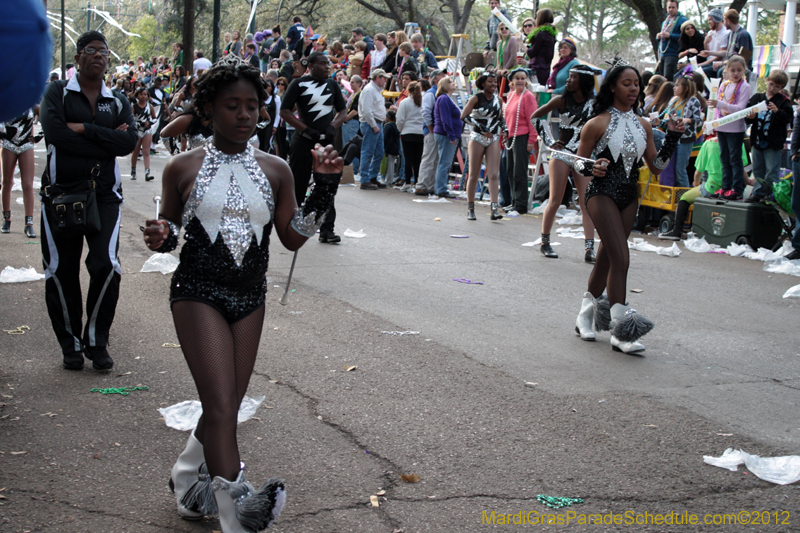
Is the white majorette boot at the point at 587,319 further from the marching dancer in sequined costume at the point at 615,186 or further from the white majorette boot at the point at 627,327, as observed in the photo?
the white majorette boot at the point at 627,327

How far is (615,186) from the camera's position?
6.16 m

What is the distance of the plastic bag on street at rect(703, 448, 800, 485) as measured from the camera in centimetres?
397

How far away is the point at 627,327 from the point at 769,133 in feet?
21.6

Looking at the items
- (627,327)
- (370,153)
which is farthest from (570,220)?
(627,327)

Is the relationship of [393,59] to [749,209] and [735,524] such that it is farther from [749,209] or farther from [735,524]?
[735,524]

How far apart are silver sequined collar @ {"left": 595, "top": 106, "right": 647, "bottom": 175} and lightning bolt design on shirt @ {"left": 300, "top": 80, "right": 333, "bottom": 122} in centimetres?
443

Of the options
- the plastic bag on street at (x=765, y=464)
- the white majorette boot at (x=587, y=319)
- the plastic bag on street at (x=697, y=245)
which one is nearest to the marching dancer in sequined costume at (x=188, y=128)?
the white majorette boot at (x=587, y=319)

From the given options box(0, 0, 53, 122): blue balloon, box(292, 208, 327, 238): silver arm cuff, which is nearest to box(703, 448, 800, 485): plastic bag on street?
box(292, 208, 327, 238): silver arm cuff

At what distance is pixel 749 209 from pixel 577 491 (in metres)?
8.12

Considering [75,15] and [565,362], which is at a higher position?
[75,15]

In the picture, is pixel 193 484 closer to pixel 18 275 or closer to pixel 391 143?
pixel 18 275

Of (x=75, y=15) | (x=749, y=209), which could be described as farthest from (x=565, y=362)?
(x=75, y=15)

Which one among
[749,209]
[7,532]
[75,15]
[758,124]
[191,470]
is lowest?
[7,532]

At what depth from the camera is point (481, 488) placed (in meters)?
3.82
